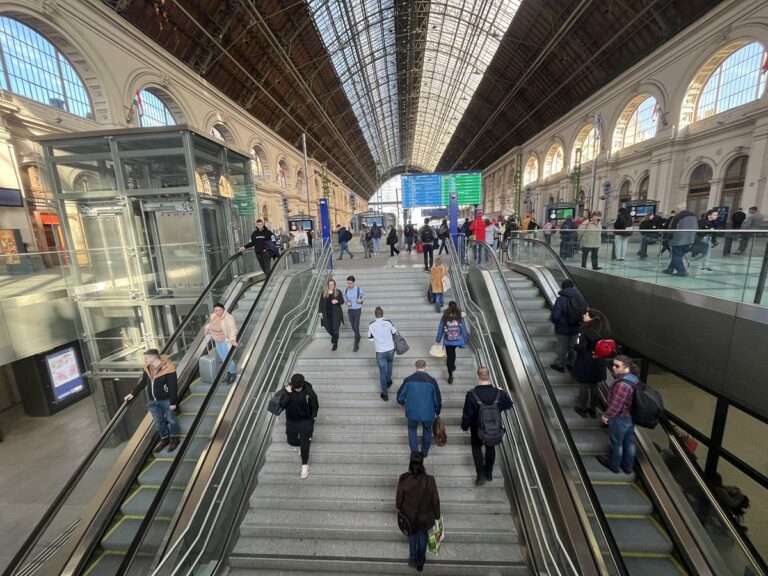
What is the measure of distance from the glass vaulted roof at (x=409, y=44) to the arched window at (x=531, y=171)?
449 inches

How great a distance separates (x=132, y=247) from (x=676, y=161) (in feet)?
86.2

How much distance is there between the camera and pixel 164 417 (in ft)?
16.1

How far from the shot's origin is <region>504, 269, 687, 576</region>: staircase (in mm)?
3781

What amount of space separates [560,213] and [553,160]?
662 inches

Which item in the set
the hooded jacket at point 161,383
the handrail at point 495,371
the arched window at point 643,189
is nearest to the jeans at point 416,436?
the handrail at point 495,371

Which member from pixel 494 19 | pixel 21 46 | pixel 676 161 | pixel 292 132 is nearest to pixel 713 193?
pixel 676 161

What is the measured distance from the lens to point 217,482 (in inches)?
171

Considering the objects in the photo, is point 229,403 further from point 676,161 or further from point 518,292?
point 676,161

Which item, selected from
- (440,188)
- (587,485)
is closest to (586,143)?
(440,188)

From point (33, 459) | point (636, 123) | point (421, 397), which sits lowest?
point (33, 459)

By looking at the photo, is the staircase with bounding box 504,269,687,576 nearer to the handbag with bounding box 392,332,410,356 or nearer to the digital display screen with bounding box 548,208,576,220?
the handbag with bounding box 392,332,410,356

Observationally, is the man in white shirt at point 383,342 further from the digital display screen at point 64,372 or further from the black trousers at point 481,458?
the digital display screen at point 64,372

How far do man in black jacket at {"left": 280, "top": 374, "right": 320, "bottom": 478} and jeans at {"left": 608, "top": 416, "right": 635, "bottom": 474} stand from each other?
12.2 ft

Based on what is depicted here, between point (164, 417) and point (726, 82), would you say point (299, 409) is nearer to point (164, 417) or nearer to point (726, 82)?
point (164, 417)
